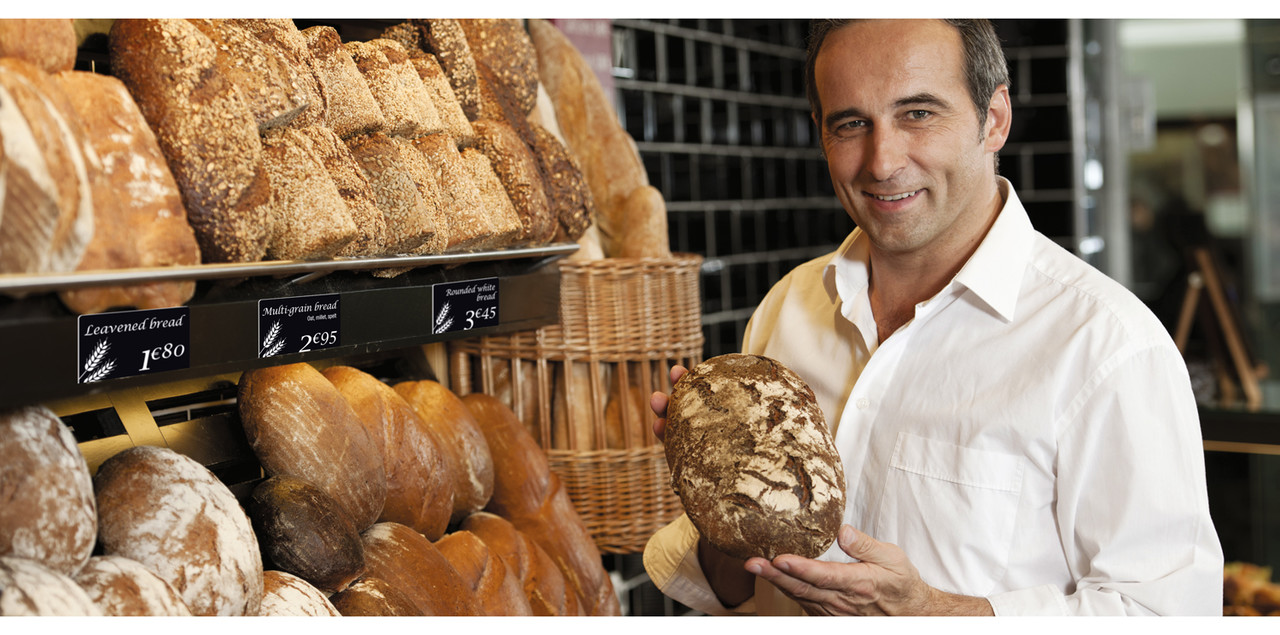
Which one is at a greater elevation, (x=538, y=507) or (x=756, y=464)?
(x=756, y=464)

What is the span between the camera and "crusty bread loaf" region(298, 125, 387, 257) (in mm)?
1302

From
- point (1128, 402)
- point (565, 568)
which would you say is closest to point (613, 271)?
point (565, 568)

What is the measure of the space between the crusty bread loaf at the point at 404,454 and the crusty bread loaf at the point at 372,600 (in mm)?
176

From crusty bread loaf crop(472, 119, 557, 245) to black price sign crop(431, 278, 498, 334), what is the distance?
14 centimetres

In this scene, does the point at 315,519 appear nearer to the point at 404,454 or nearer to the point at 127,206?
the point at 404,454

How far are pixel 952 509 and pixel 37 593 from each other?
3.53 ft

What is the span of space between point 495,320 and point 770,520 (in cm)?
58

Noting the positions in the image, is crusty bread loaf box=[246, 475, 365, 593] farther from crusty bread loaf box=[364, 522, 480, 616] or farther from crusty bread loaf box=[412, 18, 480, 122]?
crusty bread loaf box=[412, 18, 480, 122]

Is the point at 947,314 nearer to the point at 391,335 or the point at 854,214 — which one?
the point at 854,214

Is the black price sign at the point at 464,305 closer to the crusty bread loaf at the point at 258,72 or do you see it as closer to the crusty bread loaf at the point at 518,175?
the crusty bread loaf at the point at 518,175

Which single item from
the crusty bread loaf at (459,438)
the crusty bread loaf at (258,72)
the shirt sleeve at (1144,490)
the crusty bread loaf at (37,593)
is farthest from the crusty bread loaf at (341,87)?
the shirt sleeve at (1144,490)

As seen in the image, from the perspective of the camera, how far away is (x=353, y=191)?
131 cm

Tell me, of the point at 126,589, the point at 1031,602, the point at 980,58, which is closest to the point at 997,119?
the point at 980,58

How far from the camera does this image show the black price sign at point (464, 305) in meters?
1.45
